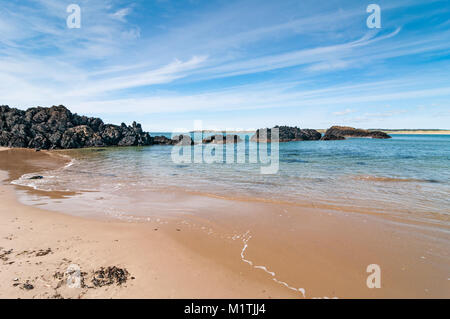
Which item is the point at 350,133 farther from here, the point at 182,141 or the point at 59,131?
the point at 59,131

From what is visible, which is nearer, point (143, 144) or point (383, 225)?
point (383, 225)

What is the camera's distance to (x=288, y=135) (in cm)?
9312

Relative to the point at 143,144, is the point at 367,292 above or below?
below

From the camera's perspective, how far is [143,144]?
70750 mm

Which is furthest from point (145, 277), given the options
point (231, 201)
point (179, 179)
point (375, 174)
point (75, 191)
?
point (375, 174)

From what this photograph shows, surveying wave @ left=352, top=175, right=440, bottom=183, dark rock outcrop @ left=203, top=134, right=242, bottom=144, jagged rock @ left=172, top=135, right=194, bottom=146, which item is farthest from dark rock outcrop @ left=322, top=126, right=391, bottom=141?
wave @ left=352, top=175, right=440, bottom=183

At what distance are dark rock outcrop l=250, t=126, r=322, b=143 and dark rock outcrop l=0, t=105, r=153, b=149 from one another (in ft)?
141

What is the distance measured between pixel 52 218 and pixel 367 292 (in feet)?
35.6

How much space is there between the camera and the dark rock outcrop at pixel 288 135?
3529 inches

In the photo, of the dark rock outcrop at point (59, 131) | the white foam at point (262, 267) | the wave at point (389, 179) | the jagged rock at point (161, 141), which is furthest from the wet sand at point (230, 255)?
the jagged rock at point (161, 141)

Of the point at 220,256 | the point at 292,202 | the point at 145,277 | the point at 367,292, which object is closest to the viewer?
the point at 367,292

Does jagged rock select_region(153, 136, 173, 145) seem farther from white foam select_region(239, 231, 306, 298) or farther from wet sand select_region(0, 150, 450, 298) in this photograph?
white foam select_region(239, 231, 306, 298)
